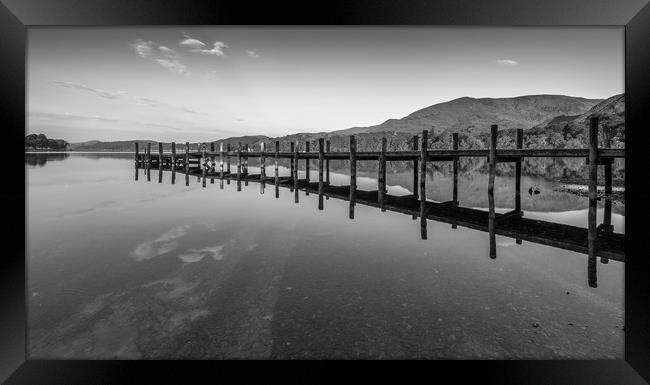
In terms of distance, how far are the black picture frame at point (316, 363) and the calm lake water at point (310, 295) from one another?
5.82 ft

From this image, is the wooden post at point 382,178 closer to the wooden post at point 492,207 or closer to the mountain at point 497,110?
the wooden post at point 492,207

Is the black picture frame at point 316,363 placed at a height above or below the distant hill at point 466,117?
below

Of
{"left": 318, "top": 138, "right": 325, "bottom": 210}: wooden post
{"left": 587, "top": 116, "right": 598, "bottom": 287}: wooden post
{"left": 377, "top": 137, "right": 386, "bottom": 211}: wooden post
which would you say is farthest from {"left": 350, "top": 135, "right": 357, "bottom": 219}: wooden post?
{"left": 587, "top": 116, "right": 598, "bottom": 287}: wooden post

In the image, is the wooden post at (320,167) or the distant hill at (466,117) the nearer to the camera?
the wooden post at (320,167)

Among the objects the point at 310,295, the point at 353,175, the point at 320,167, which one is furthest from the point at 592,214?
the point at 320,167

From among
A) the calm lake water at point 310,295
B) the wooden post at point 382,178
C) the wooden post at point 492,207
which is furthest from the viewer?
the wooden post at point 382,178

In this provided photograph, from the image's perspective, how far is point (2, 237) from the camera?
2.75 m

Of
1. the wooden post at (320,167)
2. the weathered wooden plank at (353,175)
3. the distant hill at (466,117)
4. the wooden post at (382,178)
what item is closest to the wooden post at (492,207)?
the wooden post at (382,178)

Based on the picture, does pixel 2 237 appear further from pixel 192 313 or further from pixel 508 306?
pixel 508 306

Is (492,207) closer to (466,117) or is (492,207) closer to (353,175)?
(353,175)

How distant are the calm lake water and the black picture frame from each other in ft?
5.82

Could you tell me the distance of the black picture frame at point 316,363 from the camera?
276cm

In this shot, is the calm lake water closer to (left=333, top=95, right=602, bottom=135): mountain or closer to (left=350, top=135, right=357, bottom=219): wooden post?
(left=350, top=135, right=357, bottom=219): wooden post
